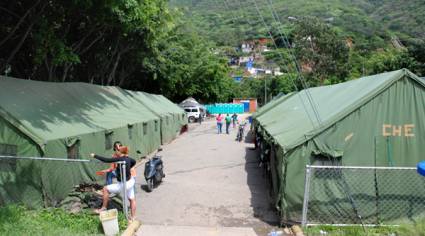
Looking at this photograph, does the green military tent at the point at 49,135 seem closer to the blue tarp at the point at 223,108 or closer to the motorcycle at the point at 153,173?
the motorcycle at the point at 153,173

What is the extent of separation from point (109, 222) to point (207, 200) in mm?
4046

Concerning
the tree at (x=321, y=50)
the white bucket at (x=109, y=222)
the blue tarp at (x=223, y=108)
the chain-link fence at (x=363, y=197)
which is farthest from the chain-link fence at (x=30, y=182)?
the blue tarp at (x=223, y=108)

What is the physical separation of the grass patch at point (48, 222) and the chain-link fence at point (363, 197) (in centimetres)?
388

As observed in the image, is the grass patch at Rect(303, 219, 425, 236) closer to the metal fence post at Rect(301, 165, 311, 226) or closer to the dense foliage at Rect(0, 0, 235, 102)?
the metal fence post at Rect(301, 165, 311, 226)

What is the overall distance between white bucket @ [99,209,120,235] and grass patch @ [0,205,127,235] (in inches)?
9.4

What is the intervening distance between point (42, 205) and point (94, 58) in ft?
58.9

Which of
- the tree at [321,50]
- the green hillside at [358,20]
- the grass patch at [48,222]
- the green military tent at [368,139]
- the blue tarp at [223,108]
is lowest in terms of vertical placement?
the grass patch at [48,222]

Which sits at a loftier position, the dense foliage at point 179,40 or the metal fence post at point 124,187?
the dense foliage at point 179,40

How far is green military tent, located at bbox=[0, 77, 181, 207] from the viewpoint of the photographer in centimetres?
998

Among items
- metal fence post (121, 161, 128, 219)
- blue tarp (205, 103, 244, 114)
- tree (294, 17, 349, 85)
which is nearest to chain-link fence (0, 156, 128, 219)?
metal fence post (121, 161, 128, 219)

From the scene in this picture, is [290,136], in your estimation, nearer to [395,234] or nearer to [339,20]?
[395,234]

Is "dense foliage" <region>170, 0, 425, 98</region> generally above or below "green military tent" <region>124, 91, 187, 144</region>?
above

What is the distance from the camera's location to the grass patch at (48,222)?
809 cm

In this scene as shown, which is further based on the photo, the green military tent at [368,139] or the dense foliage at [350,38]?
the dense foliage at [350,38]
